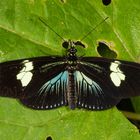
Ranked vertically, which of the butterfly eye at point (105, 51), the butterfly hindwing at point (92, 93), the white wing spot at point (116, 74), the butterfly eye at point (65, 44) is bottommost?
the butterfly hindwing at point (92, 93)

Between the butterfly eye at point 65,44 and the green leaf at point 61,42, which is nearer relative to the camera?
the green leaf at point 61,42

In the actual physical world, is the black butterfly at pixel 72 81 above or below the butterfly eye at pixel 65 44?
below

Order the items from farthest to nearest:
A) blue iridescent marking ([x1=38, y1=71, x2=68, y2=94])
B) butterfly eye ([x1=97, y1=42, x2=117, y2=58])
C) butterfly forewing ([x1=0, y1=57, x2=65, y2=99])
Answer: butterfly eye ([x1=97, y1=42, x2=117, y2=58]) → blue iridescent marking ([x1=38, y1=71, x2=68, y2=94]) → butterfly forewing ([x1=0, y1=57, x2=65, y2=99])

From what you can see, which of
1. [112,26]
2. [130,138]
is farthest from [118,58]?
[130,138]

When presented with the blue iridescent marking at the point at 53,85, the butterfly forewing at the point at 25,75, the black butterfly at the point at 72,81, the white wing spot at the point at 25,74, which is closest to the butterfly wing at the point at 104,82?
the black butterfly at the point at 72,81

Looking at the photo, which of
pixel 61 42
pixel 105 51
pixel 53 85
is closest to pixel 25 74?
pixel 53 85

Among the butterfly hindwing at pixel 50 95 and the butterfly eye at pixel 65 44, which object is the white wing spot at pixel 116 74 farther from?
the butterfly eye at pixel 65 44

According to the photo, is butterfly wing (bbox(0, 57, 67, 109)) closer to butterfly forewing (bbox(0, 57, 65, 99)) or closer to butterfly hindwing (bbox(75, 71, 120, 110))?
butterfly forewing (bbox(0, 57, 65, 99))

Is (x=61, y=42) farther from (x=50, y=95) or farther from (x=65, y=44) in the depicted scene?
(x=50, y=95)

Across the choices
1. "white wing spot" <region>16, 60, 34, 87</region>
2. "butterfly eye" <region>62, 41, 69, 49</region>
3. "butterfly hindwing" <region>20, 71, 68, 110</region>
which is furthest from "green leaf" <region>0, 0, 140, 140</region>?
"white wing spot" <region>16, 60, 34, 87</region>
